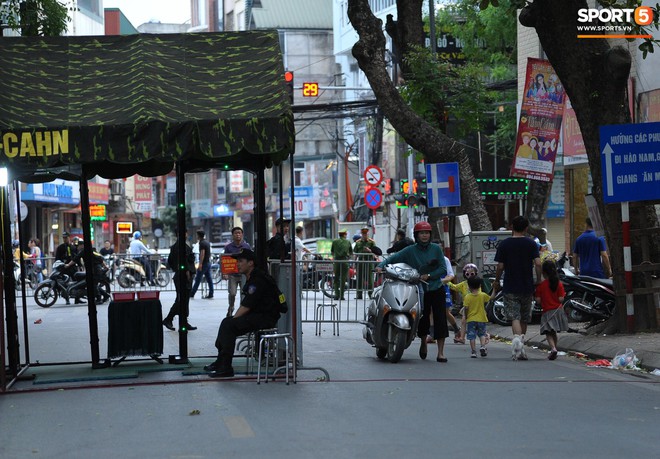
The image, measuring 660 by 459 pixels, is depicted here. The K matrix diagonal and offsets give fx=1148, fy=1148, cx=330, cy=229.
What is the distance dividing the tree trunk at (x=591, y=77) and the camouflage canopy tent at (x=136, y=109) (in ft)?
14.5

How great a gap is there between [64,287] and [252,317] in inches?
706

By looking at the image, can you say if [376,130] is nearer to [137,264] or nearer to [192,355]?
[137,264]

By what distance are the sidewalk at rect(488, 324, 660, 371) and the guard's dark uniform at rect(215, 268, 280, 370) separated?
4.52 m

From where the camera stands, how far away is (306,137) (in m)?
76.9

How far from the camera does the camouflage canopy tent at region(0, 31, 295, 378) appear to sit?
11.9 metres

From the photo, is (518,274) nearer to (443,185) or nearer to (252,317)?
(252,317)

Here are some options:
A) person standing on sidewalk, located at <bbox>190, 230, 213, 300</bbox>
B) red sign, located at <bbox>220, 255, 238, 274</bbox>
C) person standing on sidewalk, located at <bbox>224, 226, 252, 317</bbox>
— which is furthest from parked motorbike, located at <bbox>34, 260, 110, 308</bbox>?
red sign, located at <bbox>220, 255, 238, 274</bbox>

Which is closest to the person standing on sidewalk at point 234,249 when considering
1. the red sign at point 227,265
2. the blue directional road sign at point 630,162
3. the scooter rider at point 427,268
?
the red sign at point 227,265

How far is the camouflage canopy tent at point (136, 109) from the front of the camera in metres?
11.9

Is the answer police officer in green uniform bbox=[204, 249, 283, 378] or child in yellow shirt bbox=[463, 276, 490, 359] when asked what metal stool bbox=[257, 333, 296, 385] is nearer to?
police officer in green uniform bbox=[204, 249, 283, 378]

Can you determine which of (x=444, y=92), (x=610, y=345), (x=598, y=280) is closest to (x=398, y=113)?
(x=444, y=92)

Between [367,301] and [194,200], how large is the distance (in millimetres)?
68352

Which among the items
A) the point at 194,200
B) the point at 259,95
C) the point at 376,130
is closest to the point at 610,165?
the point at 259,95

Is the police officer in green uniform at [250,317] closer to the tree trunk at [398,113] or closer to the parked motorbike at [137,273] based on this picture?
the tree trunk at [398,113]
